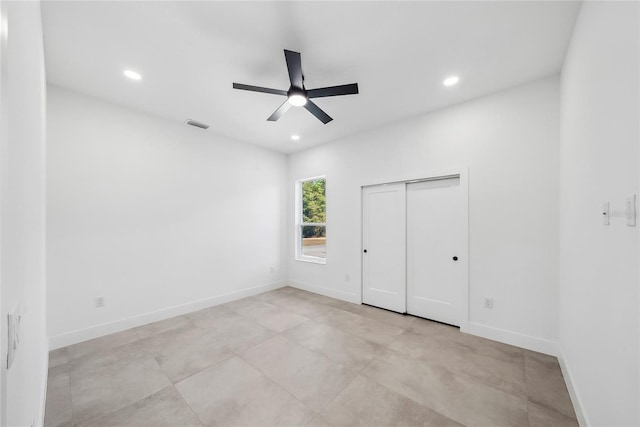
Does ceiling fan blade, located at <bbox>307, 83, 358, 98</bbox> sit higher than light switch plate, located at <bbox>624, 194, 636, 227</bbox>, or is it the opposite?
ceiling fan blade, located at <bbox>307, 83, 358, 98</bbox>

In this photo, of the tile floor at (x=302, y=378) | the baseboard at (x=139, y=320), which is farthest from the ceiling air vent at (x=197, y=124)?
the tile floor at (x=302, y=378)

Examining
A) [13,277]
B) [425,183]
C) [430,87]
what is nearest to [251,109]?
[430,87]

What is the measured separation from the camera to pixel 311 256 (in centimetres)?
529

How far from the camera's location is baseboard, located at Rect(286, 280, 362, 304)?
169 inches

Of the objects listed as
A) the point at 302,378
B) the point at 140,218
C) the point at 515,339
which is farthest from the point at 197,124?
the point at 515,339

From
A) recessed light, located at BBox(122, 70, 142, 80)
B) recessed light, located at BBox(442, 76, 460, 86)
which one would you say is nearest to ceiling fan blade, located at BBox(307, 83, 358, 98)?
recessed light, located at BBox(442, 76, 460, 86)

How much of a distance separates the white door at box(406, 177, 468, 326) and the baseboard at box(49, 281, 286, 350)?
2.92m

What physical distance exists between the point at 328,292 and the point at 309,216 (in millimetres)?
1640

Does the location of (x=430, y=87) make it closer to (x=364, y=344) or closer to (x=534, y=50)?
(x=534, y=50)

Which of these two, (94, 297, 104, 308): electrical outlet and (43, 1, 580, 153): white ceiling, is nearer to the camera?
(43, 1, 580, 153): white ceiling

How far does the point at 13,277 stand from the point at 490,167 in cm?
384

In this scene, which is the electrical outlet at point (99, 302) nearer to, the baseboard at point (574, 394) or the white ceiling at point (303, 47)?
the white ceiling at point (303, 47)

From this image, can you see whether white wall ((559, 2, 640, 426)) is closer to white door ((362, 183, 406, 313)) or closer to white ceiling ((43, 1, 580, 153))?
white ceiling ((43, 1, 580, 153))

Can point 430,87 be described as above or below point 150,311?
above
